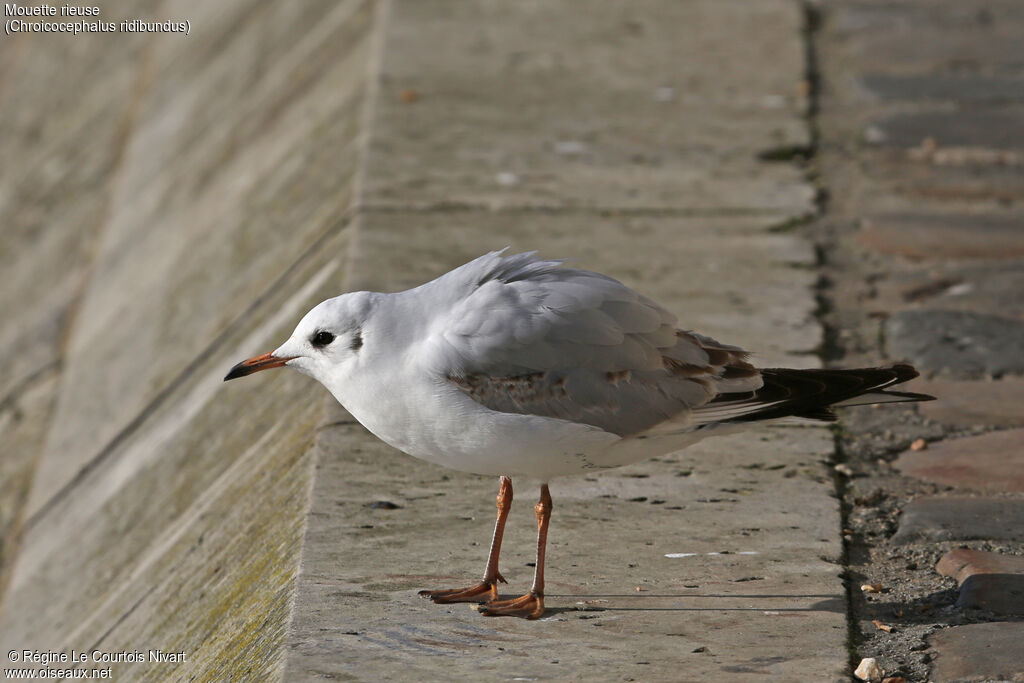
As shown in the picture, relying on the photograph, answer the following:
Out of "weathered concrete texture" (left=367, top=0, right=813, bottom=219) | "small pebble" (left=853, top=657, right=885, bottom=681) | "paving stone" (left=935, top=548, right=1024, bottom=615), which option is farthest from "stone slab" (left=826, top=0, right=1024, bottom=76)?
"small pebble" (left=853, top=657, right=885, bottom=681)

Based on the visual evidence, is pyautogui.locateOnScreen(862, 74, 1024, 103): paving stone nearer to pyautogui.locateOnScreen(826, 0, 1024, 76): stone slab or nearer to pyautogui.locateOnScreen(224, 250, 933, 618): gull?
pyautogui.locateOnScreen(826, 0, 1024, 76): stone slab

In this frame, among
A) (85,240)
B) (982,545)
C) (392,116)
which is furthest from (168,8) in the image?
(982,545)

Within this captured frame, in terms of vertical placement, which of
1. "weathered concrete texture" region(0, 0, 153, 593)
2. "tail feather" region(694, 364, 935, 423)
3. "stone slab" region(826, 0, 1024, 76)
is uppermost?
"tail feather" region(694, 364, 935, 423)

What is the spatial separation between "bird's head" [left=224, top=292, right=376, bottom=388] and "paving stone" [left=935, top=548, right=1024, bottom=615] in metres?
1.59

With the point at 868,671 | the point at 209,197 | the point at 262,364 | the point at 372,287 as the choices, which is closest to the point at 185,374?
the point at 372,287

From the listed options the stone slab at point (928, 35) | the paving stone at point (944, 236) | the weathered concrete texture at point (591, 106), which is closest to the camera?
the paving stone at point (944, 236)

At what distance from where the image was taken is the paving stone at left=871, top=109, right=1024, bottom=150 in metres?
6.55

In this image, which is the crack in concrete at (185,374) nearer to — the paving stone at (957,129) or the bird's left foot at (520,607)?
the paving stone at (957,129)

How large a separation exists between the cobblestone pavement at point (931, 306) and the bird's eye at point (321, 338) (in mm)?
1414

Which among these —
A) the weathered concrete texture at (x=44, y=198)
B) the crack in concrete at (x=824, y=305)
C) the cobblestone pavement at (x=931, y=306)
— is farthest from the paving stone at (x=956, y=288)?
the weathered concrete texture at (x=44, y=198)

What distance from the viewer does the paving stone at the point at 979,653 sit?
312 cm

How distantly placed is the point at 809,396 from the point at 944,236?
8.46ft

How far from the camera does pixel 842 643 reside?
3.25 meters

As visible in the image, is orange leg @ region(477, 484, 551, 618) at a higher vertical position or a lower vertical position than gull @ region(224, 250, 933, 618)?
lower
